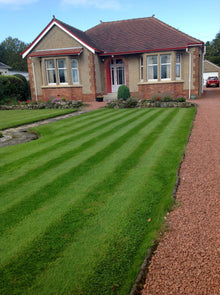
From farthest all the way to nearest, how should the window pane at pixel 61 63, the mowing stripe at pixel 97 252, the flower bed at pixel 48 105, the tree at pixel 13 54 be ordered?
the tree at pixel 13 54 < the window pane at pixel 61 63 < the flower bed at pixel 48 105 < the mowing stripe at pixel 97 252

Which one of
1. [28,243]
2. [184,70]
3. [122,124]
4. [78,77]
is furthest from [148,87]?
[28,243]

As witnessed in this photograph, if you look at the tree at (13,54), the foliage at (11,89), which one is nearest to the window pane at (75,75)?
the foliage at (11,89)

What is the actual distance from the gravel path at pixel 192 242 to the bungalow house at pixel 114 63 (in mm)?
17313

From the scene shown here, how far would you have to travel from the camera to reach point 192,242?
11.9ft

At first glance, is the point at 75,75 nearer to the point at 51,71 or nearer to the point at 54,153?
the point at 51,71

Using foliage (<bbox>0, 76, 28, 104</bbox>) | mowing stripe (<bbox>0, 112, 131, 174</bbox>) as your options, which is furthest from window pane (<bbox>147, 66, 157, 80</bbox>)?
foliage (<bbox>0, 76, 28, 104</bbox>)

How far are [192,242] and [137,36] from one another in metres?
23.4

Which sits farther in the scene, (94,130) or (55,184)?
(94,130)

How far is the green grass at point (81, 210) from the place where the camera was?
3064 millimetres

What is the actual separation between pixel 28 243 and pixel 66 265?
28.9 inches

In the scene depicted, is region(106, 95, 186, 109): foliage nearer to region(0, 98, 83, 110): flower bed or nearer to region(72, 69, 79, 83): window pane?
region(0, 98, 83, 110): flower bed

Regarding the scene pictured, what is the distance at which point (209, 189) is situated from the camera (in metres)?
5.24

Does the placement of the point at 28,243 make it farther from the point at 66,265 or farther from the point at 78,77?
the point at 78,77

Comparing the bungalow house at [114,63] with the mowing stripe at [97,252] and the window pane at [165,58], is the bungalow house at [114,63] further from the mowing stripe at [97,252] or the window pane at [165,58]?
the mowing stripe at [97,252]
